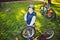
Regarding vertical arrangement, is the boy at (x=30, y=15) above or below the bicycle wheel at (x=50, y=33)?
above

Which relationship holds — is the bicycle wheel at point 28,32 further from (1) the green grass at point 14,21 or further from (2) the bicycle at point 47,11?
(2) the bicycle at point 47,11

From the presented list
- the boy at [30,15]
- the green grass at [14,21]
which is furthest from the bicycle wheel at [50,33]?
the boy at [30,15]

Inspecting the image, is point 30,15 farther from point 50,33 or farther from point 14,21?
point 50,33

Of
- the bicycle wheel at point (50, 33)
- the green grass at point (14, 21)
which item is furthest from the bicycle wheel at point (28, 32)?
the bicycle wheel at point (50, 33)

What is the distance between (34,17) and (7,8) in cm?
29

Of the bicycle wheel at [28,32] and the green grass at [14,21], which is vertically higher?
the green grass at [14,21]

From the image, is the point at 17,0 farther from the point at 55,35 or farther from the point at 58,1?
the point at 55,35

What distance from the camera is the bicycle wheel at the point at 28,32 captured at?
58.7 inches

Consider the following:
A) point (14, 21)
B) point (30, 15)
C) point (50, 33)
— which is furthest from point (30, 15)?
point (50, 33)

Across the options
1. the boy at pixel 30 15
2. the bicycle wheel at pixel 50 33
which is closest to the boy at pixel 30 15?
the boy at pixel 30 15

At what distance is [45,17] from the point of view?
4.91 feet

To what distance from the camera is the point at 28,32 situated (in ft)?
4.92

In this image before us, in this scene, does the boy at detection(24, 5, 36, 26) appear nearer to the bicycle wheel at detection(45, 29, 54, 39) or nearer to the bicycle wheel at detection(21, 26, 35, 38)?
the bicycle wheel at detection(21, 26, 35, 38)

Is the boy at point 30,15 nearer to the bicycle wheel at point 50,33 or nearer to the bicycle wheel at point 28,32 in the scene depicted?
the bicycle wheel at point 28,32
